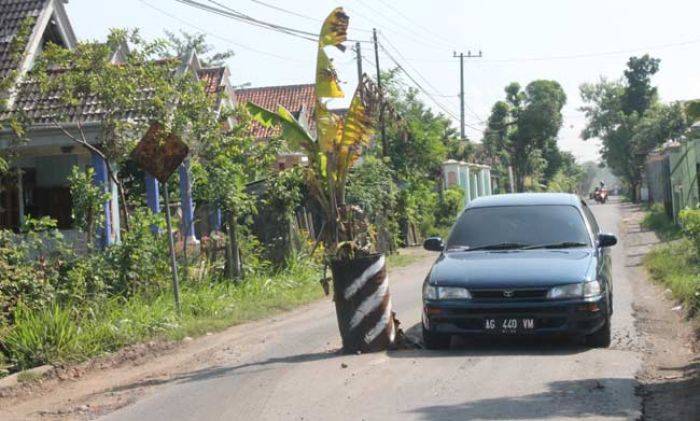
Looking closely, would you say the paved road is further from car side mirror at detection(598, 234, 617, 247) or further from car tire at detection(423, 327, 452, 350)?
car side mirror at detection(598, 234, 617, 247)

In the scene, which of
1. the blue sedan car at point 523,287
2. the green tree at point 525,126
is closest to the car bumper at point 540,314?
the blue sedan car at point 523,287

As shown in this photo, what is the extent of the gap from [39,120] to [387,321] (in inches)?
439

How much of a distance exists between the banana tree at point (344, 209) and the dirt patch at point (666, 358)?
2793 millimetres

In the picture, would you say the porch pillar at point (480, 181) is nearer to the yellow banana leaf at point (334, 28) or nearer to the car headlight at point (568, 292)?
the yellow banana leaf at point (334, 28)

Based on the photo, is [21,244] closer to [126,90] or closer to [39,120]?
[126,90]

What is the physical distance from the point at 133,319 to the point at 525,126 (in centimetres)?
5757

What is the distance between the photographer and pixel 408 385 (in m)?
8.73

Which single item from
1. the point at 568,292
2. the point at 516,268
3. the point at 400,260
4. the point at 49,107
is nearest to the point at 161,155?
the point at 516,268

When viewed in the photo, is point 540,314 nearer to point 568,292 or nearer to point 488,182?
point 568,292

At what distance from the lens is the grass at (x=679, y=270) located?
45.3 feet

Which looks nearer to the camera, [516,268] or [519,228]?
[516,268]

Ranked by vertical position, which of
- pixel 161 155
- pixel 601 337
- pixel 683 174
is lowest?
pixel 601 337

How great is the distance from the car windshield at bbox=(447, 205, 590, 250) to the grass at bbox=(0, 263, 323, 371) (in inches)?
160

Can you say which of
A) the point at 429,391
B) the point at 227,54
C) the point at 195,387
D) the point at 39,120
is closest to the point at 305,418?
the point at 429,391
